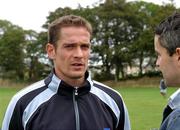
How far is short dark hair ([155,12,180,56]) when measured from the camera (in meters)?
2.47

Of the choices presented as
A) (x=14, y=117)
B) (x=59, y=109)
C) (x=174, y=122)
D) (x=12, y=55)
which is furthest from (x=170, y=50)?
(x=12, y=55)

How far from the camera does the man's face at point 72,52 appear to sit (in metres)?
3.91

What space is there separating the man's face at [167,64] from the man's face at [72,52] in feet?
4.19

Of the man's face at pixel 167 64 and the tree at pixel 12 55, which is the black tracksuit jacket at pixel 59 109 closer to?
the man's face at pixel 167 64

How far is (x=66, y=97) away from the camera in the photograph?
154 inches

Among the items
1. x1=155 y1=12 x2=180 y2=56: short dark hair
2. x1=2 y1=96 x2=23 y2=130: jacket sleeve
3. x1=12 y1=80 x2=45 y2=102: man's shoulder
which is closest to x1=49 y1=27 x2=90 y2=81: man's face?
x1=12 y1=80 x2=45 y2=102: man's shoulder

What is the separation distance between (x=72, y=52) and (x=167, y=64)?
1473 mm

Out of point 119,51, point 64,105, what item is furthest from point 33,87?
point 119,51

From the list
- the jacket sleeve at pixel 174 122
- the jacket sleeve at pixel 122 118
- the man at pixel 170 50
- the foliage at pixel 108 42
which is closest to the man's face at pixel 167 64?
the man at pixel 170 50

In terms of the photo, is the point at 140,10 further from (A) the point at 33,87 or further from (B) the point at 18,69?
(A) the point at 33,87

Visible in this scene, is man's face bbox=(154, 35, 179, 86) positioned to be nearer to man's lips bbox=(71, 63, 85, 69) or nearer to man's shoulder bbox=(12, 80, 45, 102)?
man's lips bbox=(71, 63, 85, 69)

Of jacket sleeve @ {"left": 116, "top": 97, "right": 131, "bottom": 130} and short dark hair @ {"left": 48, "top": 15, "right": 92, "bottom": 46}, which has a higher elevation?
short dark hair @ {"left": 48, "top": 15, "right": 92, "bottom": 46}

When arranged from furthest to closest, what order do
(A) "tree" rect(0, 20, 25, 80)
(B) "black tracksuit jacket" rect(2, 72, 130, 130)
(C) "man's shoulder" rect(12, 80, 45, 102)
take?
(A) "tree" rect(0, 20, 25, 80) → (C) "man's shoulder" rect(12, 80, 45, 102) → (B) "black tracksuit jacket" rect(2, 72, 130, 130)

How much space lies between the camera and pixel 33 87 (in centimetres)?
400
